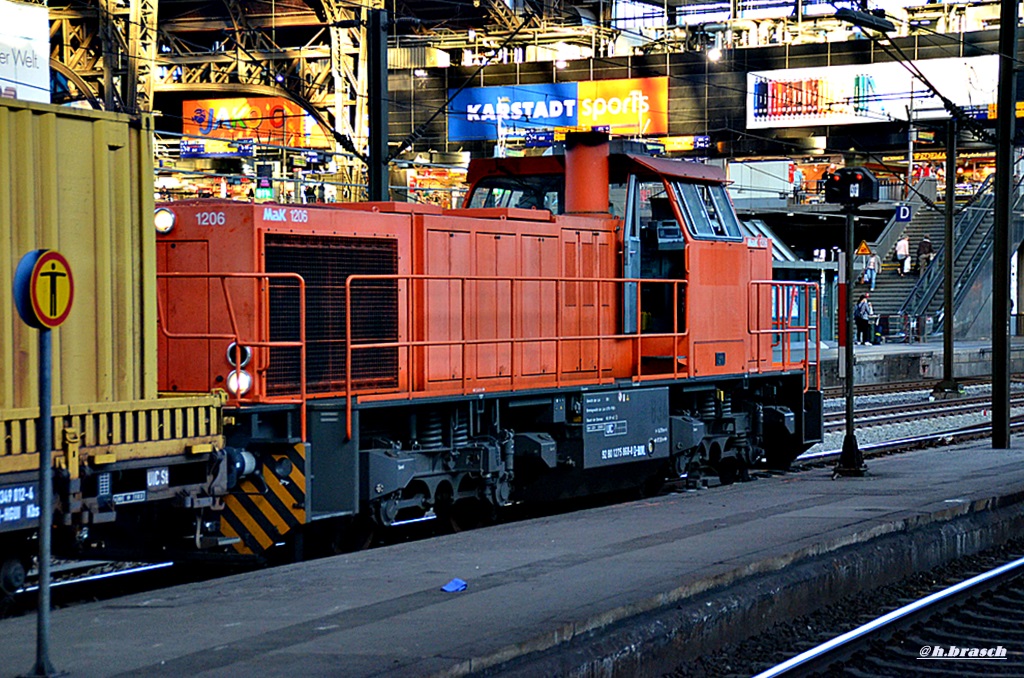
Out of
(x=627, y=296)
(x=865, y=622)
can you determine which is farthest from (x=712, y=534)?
(x=627, y=296)

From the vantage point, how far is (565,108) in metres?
63.9

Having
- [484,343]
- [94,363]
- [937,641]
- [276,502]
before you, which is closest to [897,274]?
[484,343]

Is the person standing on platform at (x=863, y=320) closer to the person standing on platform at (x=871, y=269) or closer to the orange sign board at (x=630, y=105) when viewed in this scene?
the person standing on platform at (x=871, y=269)

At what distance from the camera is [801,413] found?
15719mm

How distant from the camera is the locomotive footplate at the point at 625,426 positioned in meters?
12.5

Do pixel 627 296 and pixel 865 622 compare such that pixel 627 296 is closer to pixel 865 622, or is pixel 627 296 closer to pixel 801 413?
pixel 801 413

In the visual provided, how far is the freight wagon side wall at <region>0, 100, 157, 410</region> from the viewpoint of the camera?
7781 mm

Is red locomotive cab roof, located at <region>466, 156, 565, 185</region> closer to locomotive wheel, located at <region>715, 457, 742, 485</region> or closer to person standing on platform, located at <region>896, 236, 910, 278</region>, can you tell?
locomotive wheel, located at <region>715, 457, 742, 485</region>

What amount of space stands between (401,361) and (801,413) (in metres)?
6.39

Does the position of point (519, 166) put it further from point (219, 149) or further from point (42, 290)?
point (219, 149)

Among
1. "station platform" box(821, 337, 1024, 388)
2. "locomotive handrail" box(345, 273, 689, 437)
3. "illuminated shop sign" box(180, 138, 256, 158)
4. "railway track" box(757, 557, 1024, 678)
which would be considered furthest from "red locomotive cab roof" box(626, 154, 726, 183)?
"station platform" box(821, 337, 1024, 388)

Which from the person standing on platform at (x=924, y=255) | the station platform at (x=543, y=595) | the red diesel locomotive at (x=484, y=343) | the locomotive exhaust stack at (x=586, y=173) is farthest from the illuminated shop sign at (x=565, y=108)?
the station platform at (x=543, y=595)

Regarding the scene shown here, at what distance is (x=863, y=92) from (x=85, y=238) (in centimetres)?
5475

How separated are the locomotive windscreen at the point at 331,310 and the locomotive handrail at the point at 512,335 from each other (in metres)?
0.09
